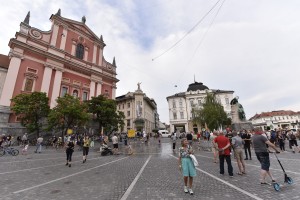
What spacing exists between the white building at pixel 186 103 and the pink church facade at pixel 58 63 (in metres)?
23.3

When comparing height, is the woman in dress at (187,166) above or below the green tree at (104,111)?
below

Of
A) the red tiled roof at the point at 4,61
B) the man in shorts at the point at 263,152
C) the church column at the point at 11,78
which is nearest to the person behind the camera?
the man in shorts at the point at 263,152

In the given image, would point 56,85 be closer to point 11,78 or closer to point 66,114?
point 11,78

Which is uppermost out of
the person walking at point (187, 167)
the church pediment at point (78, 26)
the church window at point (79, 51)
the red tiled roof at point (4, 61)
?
the church pediment at point (78, 26)

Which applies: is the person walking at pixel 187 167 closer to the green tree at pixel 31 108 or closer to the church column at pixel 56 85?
the green tree at pixel 31 108

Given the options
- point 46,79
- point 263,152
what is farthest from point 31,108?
point 263,152

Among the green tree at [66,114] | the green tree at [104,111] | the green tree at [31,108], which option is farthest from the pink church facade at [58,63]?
the green tree at [66,114]

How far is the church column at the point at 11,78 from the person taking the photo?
78.7 feet

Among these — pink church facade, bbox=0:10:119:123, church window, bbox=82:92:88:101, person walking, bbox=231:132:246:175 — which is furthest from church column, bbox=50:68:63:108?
person walking, bbox=231:132:246:175

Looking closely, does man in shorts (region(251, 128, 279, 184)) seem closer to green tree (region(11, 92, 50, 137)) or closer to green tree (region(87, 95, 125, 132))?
green tree (region(11, 92, 50, 137))

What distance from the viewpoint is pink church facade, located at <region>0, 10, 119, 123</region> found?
26.1 metres

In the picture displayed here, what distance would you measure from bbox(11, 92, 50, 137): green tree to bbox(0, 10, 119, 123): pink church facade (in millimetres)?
4173

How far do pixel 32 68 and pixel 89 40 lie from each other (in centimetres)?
1513

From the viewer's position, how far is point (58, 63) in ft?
102
